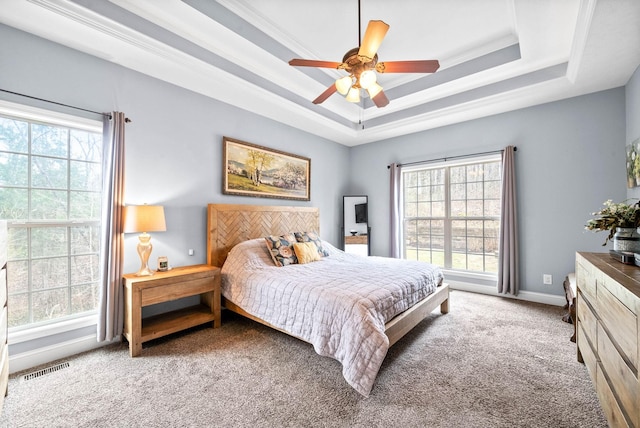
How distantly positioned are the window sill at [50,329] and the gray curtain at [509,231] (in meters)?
4.88

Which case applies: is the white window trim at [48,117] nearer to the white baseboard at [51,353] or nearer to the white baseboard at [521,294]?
the white baseboard at [51,353]

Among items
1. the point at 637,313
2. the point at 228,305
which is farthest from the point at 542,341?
the point at 228,305

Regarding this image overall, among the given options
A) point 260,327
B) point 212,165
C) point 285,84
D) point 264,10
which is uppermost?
point 264,10

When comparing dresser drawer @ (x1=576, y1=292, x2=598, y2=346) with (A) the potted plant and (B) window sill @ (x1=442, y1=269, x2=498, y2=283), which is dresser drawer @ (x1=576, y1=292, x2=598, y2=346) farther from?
(B) window sill @ (x1=442, y1=269, x2=498, y2=283)

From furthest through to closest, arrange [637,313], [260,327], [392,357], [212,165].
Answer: [212,165] < [260,327] < [392,357] < [637,313]

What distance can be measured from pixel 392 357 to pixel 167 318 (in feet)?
7.38

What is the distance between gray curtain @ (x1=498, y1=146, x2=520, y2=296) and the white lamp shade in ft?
14.1

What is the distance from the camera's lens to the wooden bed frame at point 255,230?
8.62 ft

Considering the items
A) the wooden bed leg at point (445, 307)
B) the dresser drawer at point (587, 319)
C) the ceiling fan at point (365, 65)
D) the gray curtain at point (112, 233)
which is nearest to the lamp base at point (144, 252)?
the gray curtain at point (112, 233)

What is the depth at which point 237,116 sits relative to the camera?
3.70 meters

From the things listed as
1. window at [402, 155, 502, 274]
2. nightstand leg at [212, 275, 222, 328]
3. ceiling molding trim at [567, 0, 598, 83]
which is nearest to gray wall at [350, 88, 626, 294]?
window at [402, 155, 502, 274]

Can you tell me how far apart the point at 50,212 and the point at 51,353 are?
1196 millimetres

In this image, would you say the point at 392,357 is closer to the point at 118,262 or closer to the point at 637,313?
the point at 637,313

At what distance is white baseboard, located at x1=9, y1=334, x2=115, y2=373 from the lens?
83.4 inches
